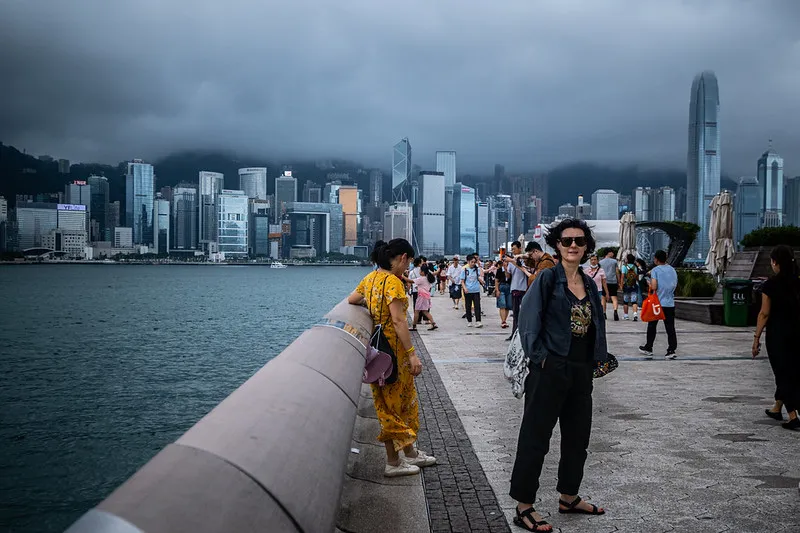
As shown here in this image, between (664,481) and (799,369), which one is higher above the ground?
(799,369)

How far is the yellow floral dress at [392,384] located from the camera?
558 cm

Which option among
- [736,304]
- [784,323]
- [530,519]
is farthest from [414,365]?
[736,304]

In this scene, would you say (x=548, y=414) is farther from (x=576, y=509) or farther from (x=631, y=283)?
(x=631, y=283)

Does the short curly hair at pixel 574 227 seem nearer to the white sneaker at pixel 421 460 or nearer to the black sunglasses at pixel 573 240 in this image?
the black sunglasses at pixel 573 240

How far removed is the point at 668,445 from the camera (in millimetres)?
6449

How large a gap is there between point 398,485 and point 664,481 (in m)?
2.00

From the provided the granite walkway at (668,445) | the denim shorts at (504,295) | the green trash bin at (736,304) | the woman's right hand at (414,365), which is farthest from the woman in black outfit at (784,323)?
the denim shorts at (504,295)

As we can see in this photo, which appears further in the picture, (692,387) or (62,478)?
(62,478)

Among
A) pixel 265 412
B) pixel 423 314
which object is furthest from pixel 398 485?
pixel 423 314

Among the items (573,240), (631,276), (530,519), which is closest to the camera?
(530,519)

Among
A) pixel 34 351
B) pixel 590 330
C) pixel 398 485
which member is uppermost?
pixel 590 330

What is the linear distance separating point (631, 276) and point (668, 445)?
1372 centimetres

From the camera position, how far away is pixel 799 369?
673 cm

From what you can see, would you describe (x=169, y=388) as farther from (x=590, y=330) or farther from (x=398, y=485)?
(x=590, y=330)
